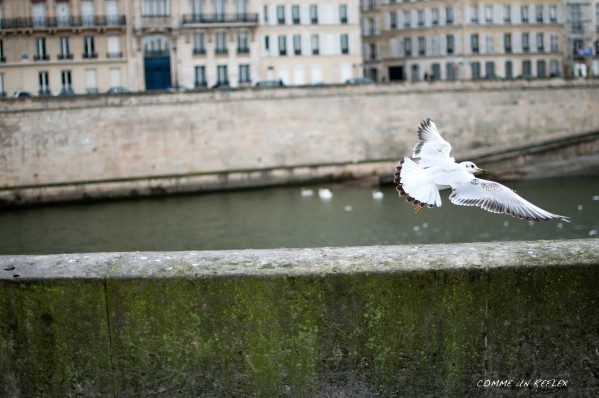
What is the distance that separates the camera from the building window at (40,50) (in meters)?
46.3

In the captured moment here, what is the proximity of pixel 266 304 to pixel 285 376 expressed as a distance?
32 centimetres

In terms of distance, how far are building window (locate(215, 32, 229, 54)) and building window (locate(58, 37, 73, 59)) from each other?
6.74m

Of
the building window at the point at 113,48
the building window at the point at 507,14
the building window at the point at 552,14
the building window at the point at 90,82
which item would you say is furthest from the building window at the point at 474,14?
the building window at the point at 90,82

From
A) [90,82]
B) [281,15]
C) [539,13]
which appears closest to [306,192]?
[90,82]

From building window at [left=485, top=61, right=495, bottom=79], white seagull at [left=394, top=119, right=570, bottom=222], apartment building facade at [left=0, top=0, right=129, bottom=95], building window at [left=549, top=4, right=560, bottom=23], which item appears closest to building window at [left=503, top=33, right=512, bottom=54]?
building window at [left=485, top=61, right=495, bottom=79]

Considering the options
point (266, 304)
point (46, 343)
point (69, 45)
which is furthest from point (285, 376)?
point (69, 45)

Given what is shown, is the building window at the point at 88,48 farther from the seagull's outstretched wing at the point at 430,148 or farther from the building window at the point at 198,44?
the seagull's outstretched wing at the point at 430,148

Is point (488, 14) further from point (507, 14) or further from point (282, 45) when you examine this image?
point (282, 45)

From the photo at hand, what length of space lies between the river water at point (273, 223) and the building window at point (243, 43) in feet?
36.8

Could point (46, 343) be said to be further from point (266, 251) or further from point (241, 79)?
point (241, 79)

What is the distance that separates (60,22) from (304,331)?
4408 centimetres

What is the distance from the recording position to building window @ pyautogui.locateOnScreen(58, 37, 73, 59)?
1835 inches

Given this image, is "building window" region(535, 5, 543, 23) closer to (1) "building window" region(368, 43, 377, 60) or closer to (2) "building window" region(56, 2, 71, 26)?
(1) "building window" region(368, 43, 377, 60)

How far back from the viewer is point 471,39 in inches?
2178
